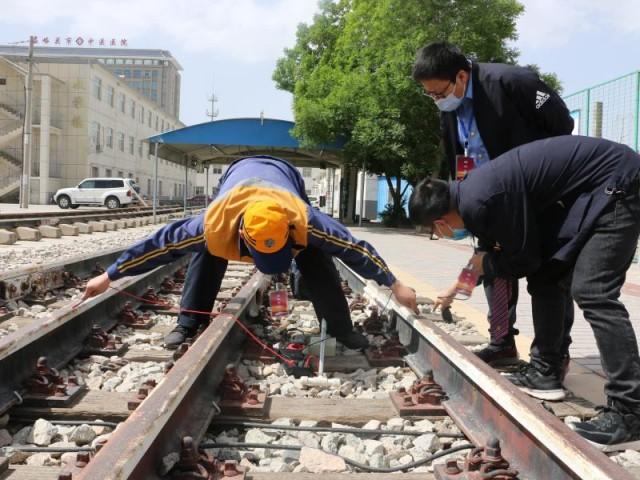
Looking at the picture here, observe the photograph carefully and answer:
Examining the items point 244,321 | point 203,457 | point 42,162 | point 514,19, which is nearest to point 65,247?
point 244,321

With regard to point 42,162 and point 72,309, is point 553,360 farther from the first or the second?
point 42,162

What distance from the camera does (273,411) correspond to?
2881 millimetres

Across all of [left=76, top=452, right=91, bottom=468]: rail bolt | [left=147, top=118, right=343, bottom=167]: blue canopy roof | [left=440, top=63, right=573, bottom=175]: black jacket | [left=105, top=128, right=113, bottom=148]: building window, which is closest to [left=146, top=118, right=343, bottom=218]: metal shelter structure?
[left=147, top=118, right=343, bottom=167]: blue canopy roof

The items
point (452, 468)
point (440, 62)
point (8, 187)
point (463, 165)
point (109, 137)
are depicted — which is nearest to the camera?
point (452, 468)

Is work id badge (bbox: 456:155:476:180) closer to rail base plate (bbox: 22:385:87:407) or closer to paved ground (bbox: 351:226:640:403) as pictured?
paved ground (bbox: 351:226:640:403)

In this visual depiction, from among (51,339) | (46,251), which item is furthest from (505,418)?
(46,251)

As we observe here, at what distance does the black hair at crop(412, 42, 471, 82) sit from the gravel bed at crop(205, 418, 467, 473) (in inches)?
69.1

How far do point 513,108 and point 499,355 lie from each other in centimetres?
154

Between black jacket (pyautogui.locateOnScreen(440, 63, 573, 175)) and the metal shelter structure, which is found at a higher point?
the metal shelter structure

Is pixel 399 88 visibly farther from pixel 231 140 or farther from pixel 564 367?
pixel 564 367

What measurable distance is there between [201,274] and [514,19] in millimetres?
22924

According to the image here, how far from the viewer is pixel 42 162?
44.0 meters

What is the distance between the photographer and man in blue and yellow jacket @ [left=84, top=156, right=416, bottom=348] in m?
3.08

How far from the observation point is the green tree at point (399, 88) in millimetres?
22438
